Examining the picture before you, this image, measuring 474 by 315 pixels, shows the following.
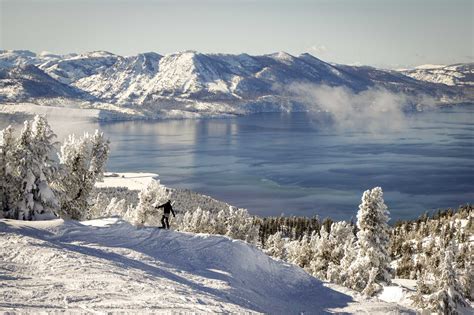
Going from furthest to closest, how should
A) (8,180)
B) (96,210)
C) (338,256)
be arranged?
(96,210), (338,256), (8,180)

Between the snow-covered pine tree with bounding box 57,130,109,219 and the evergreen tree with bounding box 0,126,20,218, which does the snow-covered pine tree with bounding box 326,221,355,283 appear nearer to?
the snow-covered pine tree with bounding box 57,130,109,219

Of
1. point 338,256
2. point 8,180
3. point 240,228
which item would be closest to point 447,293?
point 338,256

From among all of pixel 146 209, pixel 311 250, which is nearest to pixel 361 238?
pixel 311 250

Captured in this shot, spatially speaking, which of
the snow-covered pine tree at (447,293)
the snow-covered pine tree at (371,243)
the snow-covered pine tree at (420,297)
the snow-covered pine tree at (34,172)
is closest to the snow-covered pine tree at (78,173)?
the snow-covered pine tree at (34,172)

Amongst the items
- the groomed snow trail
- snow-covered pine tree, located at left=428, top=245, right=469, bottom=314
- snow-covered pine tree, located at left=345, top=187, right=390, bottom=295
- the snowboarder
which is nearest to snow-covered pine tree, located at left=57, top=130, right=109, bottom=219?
the groomed snow trail

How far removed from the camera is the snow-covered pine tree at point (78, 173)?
55.1m

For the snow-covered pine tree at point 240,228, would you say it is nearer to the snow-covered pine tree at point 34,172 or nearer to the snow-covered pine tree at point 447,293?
the snow-covered pine tree at point 34,172

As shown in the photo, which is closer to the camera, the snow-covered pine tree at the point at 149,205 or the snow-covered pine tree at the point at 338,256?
the snow-covered pine tree at the point at 338,256

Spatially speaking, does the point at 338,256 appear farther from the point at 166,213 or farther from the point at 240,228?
the point at 240,228

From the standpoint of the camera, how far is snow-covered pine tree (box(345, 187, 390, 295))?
5112 cm

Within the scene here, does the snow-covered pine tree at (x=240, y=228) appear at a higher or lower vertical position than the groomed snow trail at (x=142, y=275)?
lower

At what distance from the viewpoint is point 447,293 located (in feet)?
139

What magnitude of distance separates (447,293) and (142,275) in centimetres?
2791

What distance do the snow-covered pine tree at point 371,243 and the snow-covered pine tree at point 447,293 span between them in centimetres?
871
